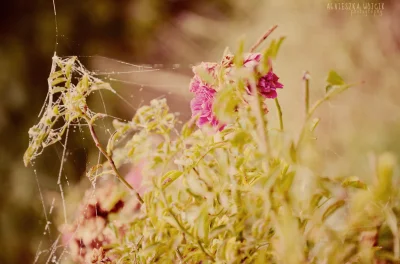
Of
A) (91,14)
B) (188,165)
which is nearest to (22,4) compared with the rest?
(91,14)

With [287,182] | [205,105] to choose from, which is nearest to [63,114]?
[205,105]

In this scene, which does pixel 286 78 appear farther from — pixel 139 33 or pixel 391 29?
pixel 139 33

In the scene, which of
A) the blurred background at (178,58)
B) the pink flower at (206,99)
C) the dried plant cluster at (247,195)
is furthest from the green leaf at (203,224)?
the blurred background at (178,58)

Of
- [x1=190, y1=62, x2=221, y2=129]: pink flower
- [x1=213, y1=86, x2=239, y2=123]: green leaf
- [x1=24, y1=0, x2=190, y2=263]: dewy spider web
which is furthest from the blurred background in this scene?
[x1=213, y1=86, x2=239, y2=123]: green leaf

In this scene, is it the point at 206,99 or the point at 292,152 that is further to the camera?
the point at 206,99

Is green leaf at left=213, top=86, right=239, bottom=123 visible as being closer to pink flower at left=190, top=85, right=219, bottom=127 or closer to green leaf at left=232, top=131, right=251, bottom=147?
green leaf at left=232, top=131, right=251, bottom=147

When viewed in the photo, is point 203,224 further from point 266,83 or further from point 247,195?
point 266,83

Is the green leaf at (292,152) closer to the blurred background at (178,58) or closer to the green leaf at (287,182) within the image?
the green leaf at (287,182)
